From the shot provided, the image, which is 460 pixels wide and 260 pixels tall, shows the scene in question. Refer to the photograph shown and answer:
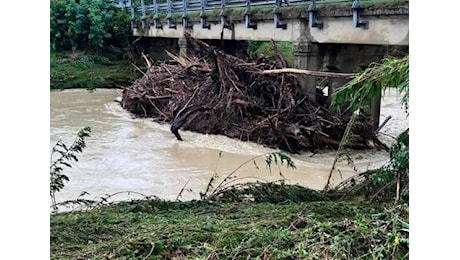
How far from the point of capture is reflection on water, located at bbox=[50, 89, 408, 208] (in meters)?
8.64

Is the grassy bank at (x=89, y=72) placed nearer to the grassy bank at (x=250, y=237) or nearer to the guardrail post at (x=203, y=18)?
the guardrail post at (x=203, y=18)

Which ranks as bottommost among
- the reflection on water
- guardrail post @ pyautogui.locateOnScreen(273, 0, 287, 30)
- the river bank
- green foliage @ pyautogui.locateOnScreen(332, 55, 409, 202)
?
the reflection on water

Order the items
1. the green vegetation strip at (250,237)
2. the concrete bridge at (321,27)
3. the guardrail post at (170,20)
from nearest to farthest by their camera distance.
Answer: the green vegetation strip at (250,237), the concrete bridge at (321,27), the guardrail post at (170,20)

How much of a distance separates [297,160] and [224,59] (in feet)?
9.26

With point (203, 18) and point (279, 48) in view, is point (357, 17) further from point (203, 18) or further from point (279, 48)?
point (279, 48)

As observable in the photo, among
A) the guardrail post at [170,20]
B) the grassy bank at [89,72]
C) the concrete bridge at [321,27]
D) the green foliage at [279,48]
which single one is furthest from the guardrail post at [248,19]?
the grassy bank at [89,72]

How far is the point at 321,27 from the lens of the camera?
11.8 metres

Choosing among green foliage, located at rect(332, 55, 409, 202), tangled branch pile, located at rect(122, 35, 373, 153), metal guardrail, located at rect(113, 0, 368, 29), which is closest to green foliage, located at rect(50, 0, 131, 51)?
metal guardrail, located at rect(113, 0, 368, 29)

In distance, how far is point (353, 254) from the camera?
3.19 metres

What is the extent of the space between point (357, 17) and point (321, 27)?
4.40ft

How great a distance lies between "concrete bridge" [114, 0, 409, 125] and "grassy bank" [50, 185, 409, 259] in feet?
20.3

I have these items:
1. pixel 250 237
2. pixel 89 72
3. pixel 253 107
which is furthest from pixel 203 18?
pixel 250 237

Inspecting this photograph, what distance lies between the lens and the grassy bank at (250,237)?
126 inches

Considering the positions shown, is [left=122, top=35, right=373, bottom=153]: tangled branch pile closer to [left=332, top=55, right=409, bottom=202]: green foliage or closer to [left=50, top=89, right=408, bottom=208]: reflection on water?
[left=50, top=89, right=408, bottom=208]: reflection on water
